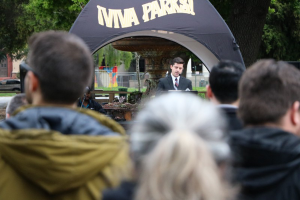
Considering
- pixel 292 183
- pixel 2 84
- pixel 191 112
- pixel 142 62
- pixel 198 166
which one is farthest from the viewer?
pixel 142 62

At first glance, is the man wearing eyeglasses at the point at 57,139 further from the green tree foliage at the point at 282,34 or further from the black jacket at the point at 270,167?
the green tree foliage at the point at 282,34

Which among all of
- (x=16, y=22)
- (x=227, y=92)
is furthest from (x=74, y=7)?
(x=227, y=92)

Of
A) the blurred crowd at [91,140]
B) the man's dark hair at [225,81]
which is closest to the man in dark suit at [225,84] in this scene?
the man's dark hair at [225,81]

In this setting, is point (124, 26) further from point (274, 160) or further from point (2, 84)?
point (2, 84)

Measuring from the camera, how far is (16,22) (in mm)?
26703

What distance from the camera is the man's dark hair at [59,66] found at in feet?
6.81

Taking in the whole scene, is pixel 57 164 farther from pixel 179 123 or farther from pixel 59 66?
pixel 179 123

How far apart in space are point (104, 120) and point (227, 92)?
3.53 feet

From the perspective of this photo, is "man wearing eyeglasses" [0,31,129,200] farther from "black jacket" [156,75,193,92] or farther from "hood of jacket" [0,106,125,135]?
"black jacket" [156,75,193,92]

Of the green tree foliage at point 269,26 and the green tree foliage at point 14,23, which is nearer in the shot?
the green tree foliage at point 269,26

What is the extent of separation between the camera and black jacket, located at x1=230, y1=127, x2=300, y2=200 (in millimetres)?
2004

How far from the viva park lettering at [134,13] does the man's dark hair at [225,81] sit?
16.9 ft

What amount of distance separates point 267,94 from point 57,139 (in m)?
0.97

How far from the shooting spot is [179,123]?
141cm
